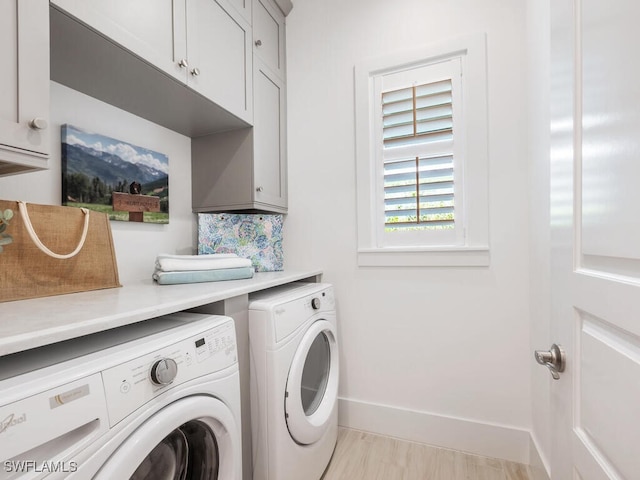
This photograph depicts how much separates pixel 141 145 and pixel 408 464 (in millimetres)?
2032

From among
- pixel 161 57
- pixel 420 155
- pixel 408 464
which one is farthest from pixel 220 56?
pixel 408 464

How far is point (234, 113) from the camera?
156cm

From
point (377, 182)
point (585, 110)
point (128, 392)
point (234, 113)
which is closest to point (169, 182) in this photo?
point (234, 113)

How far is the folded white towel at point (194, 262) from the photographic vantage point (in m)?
1.32

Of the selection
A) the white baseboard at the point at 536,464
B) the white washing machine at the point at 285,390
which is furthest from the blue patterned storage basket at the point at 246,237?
the white baseboard at the point at 536,464

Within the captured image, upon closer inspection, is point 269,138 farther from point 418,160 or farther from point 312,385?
point 312,385

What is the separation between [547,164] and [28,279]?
182 cm

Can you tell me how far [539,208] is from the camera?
4.46 ft

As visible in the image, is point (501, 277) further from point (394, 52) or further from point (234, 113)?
point (234, 113)

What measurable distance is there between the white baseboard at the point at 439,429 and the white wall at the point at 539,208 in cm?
12

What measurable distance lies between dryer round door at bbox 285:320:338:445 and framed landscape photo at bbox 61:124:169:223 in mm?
985

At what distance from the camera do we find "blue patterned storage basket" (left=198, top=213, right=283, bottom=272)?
1712 millimetres

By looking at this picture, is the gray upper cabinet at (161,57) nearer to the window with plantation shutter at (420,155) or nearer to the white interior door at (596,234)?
the window with plantation shutter at (420,155)

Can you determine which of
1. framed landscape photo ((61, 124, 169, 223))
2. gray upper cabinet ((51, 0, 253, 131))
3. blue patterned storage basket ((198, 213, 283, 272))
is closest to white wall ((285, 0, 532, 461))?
blue patterned storage basket ((198, 213, 283, 272))
